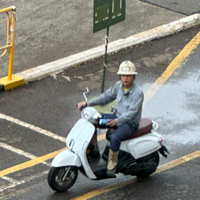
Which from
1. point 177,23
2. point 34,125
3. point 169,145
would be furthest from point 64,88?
point 177,23

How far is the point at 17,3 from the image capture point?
43.2 feet

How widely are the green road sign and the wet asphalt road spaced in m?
1.36

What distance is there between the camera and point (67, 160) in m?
6.26

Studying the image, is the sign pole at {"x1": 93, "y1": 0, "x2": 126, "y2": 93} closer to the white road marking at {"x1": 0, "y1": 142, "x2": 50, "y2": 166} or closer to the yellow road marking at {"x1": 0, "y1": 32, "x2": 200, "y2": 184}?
the yellow road marking at {"x1": 0, "y1": 32, "x2": 200, "y2": 184}

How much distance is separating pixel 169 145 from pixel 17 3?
23.2 ft

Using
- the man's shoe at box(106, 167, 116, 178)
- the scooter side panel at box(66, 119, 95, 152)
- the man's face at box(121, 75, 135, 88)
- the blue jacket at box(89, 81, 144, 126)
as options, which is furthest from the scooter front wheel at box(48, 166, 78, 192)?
the man's face at box(121, 75, 135, 88)

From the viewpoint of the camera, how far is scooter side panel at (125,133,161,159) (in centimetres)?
655

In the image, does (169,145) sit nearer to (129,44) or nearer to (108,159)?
(108,159)

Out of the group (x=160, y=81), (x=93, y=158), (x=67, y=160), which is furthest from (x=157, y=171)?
(x=160, y=81)

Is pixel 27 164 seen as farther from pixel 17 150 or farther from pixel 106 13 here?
pixel 106 13

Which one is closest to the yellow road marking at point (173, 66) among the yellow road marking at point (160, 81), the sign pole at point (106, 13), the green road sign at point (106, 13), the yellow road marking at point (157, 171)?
the yellow road marking at point (160, 81)

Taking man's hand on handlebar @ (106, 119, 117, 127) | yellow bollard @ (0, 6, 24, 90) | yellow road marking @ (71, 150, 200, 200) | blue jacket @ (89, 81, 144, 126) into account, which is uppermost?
blue jacket @ (89, 81, 144, 126)

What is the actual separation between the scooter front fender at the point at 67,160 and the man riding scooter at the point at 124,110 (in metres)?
0.46

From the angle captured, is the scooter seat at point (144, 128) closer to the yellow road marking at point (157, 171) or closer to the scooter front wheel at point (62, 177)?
the yellow road marking at point (157, 171)
